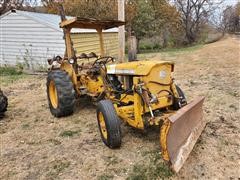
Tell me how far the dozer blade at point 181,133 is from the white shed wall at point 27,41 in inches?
390

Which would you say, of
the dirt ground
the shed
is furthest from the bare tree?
the dirt ground

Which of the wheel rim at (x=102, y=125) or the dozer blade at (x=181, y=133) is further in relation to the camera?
the wheel rim at (x=102, y=125)

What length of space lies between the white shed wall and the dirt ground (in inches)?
284

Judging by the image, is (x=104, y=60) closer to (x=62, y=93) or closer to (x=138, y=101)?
(x=62, y=93)

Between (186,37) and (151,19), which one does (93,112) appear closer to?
(151,19)

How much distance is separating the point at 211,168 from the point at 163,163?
0.55m

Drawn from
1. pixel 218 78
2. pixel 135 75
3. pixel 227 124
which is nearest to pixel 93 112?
pixel 135 75

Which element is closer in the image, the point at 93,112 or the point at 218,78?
the point at 93,112

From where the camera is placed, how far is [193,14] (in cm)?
2627

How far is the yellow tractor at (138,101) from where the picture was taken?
361 cm

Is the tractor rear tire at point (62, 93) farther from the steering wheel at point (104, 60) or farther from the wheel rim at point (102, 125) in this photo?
the wheel rim at point (102, 125)

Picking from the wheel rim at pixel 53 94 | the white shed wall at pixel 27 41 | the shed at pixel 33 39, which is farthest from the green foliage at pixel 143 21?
the wheel rim at pixel 53 94

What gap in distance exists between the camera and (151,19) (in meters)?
22.6

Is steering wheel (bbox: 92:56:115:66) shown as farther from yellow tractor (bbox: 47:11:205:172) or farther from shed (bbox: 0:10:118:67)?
shed (bbox: 0:10:118:67)
